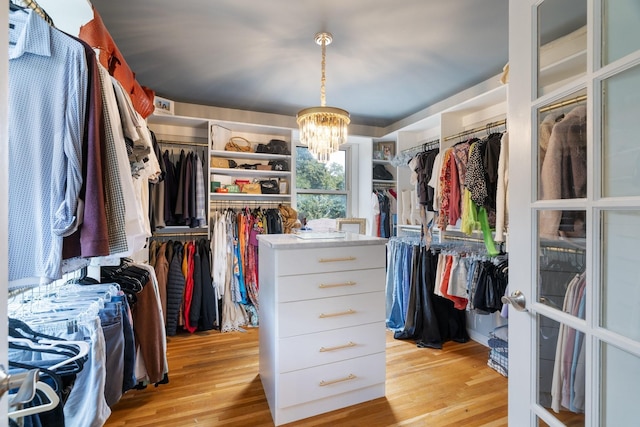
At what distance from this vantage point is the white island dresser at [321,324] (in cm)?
162

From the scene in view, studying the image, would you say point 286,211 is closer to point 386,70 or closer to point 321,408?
point 386,70

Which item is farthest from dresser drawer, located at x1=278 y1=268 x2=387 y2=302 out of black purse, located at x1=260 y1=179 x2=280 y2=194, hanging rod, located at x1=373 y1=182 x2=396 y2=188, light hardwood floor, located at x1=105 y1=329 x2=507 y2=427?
hanging rod, located at x1=373 y1=182 x2=396 y2=188

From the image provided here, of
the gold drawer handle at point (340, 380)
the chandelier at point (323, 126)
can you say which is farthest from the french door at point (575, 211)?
the chandelier at point (323, 126)

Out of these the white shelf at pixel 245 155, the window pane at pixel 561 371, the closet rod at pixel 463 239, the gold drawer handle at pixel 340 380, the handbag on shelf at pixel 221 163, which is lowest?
the gold drawer handle at pixel 340 380

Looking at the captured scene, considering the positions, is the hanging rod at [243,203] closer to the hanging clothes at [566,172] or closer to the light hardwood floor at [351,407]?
the light hardwood floor at [351,407]

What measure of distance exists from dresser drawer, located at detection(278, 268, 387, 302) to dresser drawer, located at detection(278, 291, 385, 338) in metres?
0.03

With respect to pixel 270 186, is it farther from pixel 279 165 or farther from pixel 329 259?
pixel 329 259

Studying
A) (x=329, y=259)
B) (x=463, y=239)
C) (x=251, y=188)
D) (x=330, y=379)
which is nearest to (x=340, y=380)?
(x=330, y=379)

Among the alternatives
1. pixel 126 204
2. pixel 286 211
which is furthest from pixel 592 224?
pixel 286 211

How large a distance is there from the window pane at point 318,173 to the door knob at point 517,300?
9.89ft

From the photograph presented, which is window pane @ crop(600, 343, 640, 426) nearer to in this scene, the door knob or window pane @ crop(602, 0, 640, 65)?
the door knob

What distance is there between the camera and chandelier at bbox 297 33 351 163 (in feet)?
6.19

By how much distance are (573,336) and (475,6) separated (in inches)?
70.8

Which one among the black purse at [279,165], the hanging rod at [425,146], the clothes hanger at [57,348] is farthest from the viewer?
the black purse at [279,165]
